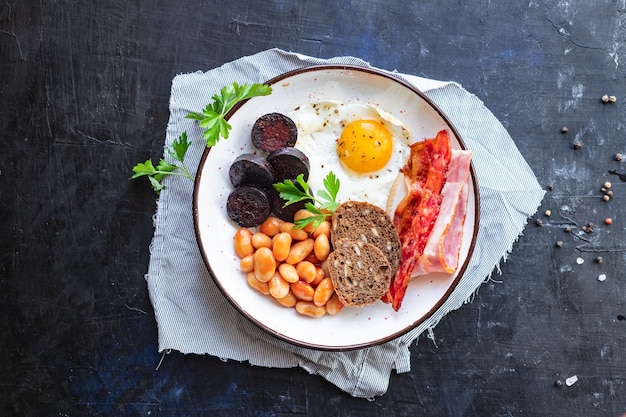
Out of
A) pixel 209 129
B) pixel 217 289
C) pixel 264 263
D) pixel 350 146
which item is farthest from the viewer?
pixel 217 289

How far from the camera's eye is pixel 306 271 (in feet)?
11.0

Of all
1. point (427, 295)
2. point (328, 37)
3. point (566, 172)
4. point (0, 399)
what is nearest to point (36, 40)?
point (328, 37)

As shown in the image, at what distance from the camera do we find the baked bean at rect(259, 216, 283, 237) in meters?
3.45

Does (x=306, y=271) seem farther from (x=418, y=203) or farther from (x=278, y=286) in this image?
(x=418, y=203)

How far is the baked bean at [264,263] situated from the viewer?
3.33 m

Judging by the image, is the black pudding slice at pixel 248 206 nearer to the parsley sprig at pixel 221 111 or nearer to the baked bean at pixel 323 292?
the parsley sprig at pixel 221 111

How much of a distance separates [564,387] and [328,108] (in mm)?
2242

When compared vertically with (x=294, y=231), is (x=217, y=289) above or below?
below

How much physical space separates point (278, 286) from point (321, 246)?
13.1 inches

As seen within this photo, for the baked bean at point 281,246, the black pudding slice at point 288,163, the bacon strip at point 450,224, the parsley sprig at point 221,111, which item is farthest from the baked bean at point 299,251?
the parsley sprig at point 221,111

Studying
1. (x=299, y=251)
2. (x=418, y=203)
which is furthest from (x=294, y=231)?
(x=418, y=203)

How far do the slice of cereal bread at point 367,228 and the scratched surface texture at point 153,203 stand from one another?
613 mm

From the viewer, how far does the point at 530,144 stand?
146 inches

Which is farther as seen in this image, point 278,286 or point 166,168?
point 166,168
